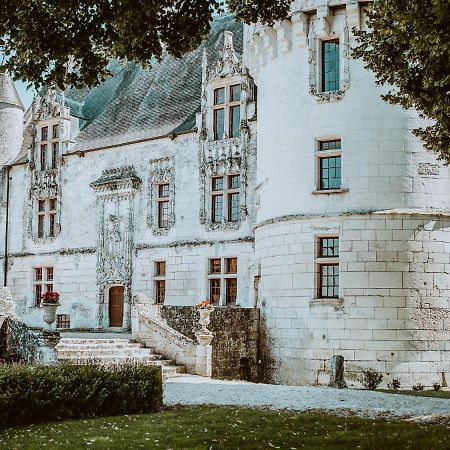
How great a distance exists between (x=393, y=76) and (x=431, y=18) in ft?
8.80

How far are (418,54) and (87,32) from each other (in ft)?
16.0

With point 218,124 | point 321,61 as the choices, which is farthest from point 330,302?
point 218,124

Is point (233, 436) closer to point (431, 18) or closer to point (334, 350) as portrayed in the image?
point (431, 18)

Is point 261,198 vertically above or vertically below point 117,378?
above

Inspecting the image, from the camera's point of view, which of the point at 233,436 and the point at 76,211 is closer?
the point at 233,436

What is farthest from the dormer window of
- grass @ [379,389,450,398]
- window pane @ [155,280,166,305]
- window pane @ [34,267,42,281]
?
grass @ [379,389,450,398]

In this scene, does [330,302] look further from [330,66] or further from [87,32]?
[87,32]

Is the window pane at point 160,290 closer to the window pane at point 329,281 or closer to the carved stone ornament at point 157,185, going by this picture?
the carved stone ornament at point 157,185

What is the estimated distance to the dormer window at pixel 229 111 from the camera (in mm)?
23500

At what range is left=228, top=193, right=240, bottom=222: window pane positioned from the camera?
23297 mm

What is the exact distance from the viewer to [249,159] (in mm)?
22922

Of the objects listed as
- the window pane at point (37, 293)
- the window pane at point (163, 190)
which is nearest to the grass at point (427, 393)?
the window pane at point (163, 190)

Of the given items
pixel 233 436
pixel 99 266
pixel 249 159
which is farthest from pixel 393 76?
pixel 99 266

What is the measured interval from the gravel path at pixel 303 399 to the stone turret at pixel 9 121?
16.6m
